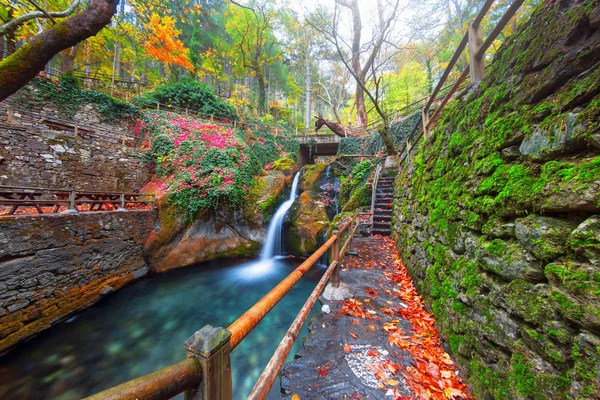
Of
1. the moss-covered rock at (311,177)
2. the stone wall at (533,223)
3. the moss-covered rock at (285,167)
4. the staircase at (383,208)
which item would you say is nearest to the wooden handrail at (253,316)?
the stone wall at (533,223)

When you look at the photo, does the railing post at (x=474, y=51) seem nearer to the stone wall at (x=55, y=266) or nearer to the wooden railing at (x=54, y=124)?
the stone wall at (x=55, y=266)

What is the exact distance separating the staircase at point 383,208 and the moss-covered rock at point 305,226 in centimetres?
207

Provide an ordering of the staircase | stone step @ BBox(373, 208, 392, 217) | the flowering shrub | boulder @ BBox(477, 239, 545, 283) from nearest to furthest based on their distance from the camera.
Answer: boulder @ BBox(477, 239, 545, 283), the staircase, stone step @ BBox(373, 208, 392, 217), the flowering shrub

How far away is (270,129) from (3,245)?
13113 millimetres

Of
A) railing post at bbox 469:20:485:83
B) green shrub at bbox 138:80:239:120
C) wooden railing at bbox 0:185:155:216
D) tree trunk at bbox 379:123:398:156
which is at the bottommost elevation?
wooden railing at bbox 0:185:155:216

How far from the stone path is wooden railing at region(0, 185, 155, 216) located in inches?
246

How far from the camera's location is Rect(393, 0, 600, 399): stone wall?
1.01 metres

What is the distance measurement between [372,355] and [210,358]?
1810 mm

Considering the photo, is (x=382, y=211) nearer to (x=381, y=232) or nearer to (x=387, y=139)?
(x=381, y=232)

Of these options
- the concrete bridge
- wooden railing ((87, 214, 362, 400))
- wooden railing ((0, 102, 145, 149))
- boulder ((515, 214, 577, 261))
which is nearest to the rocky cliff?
wooden railing ((0, 102, 145, 149))

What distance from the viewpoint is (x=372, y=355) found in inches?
76.6

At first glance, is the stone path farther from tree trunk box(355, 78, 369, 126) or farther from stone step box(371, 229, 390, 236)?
tree trunk box(355, 78, 369, 126)

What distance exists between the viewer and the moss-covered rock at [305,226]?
8.30 metres

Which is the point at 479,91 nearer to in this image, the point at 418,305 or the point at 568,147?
the point at 568,147
